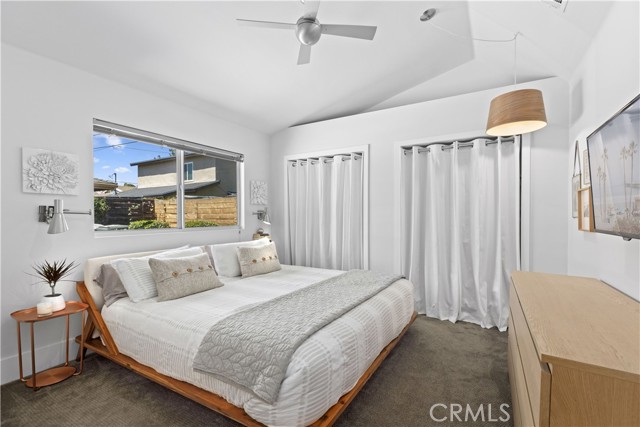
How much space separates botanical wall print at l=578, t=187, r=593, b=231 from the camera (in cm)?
206

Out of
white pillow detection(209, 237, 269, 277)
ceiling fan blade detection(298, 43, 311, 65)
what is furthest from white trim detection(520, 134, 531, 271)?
white pillow detection(209, 237, 269, 277)

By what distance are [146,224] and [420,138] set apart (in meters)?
3.33

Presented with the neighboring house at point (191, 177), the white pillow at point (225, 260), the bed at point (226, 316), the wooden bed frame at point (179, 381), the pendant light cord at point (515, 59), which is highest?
the pendant light cord at point (515, 59)

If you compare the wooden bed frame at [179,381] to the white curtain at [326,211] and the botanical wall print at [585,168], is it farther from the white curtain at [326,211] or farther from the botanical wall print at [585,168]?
the botanical wall print at [585,168]

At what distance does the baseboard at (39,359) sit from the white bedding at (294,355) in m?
0.56

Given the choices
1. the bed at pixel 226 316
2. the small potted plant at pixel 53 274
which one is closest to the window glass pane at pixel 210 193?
the bed at pixel 226 316

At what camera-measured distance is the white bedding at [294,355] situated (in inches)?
56.0

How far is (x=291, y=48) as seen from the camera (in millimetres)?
2791

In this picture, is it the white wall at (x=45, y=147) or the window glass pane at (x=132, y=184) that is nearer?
the white wall at (x=45, y=147)

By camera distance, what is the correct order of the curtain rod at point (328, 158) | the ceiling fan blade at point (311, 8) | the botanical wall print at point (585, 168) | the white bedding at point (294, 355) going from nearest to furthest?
the white bedding at point (294, 355), the ceiling fan blade at point (311, 8), the botanical wall print at point (585, 168), the curtain rod at point (328, 158)

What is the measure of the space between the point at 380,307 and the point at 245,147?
10.0 ft

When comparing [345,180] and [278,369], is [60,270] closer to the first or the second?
[278,369]

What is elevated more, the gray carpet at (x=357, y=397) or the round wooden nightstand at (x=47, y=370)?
the round wooden nightstand at (x=47, y=370)

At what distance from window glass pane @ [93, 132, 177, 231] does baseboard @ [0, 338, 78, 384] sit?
1047mm
